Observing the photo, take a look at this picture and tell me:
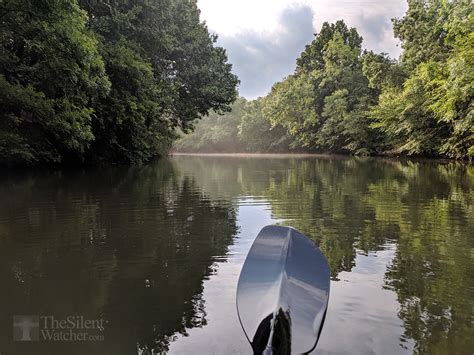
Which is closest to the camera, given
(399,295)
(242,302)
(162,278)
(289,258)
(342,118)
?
(242,302)

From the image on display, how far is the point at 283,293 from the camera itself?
9.98 feet

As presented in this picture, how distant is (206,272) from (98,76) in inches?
451

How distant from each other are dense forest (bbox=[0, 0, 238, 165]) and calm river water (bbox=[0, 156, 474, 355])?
4.94 metres

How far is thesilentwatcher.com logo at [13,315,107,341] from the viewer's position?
2.99 metres

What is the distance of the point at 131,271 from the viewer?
448 centimetres

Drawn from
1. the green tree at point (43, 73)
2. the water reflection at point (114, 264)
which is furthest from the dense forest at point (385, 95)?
the water reflection at point (114, 264)

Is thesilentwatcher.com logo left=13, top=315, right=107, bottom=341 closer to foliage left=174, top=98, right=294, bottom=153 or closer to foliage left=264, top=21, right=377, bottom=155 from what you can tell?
foliage left=264, top=21, right=377, bottom=155

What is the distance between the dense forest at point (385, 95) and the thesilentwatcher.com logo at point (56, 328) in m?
18.1

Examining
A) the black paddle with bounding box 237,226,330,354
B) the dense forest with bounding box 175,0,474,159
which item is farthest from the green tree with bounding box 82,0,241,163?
the black paddle with bounding box 237,226,330,354

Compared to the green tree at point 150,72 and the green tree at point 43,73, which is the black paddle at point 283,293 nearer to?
the green tree at point 43,73

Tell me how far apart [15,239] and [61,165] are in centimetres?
1719

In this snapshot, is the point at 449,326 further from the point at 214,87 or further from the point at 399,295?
the point at 214,87

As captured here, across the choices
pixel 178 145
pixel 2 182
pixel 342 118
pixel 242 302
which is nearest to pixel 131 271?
pixel 242 302

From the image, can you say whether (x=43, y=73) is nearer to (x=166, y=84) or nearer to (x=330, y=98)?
(x=166, y=84)
